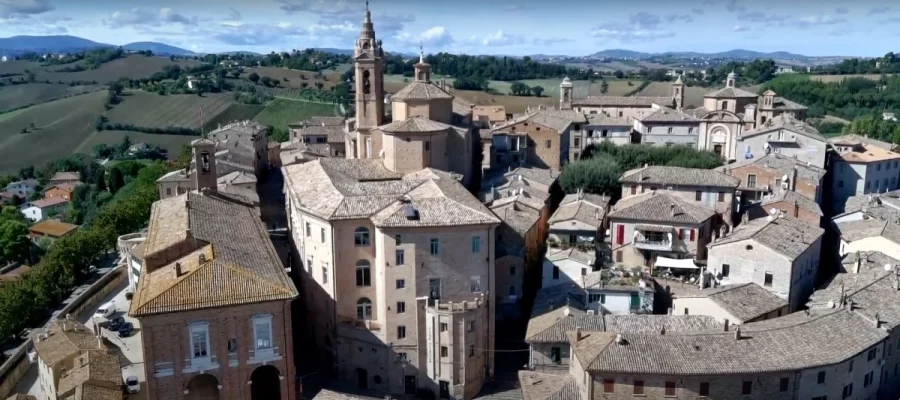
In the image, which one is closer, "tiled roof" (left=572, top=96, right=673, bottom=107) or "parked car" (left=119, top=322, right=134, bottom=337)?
"parked car" (left=119, top=322, right=134, bottom=337)

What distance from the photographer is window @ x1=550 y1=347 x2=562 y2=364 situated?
34.0 meters

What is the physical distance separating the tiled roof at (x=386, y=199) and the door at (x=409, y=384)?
775 cm

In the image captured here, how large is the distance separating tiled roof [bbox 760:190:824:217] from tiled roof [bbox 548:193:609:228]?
10.1m

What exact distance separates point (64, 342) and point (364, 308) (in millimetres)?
14667

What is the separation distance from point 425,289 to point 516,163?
2576 centimetres

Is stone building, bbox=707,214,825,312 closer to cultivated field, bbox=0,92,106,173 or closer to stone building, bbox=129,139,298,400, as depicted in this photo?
stone building, bbox=129,139,298,400

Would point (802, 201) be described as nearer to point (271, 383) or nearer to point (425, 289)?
point (425, 289)

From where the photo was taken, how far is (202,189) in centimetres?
4309

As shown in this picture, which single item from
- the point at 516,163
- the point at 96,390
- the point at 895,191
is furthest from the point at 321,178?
the point at 895,191

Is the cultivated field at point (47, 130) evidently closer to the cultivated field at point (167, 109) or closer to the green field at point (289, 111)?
the cultivated field at point (167, 109)

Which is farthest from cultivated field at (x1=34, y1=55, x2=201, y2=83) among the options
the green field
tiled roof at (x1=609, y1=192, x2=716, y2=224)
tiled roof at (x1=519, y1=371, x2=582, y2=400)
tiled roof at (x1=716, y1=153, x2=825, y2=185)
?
tiled roof at (x1=519, y1=371, x2=582, y2=400)

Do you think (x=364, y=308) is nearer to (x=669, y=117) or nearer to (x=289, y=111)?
(x=669, y=117)

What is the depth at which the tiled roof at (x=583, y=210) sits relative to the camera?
43.6m

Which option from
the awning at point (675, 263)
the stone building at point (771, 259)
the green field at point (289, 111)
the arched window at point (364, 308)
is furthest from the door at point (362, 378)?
the green field at point (289, 111)
